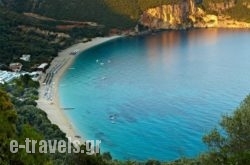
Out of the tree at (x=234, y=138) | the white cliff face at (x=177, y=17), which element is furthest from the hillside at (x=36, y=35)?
the tree at (x=234, y=138)

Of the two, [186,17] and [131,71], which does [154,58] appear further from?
[186,17]

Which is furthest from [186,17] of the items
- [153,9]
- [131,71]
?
[131,71]

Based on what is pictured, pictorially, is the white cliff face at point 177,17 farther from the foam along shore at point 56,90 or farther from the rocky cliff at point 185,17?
the foam along shore at point 56,90

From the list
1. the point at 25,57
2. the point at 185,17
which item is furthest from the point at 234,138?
the point at 185,17

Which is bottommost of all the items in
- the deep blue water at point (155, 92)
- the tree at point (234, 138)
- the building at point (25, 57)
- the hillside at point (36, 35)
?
the deep blue water at point (155, 92)

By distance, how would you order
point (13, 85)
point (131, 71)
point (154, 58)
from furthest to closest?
point (154, 58) < point (131, 71) < point (13, 85)

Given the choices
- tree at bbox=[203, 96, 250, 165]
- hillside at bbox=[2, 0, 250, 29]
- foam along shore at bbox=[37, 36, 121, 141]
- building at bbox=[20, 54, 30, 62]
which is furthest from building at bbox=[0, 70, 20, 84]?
hillside at bbox=[2, 0, 250, 29]
